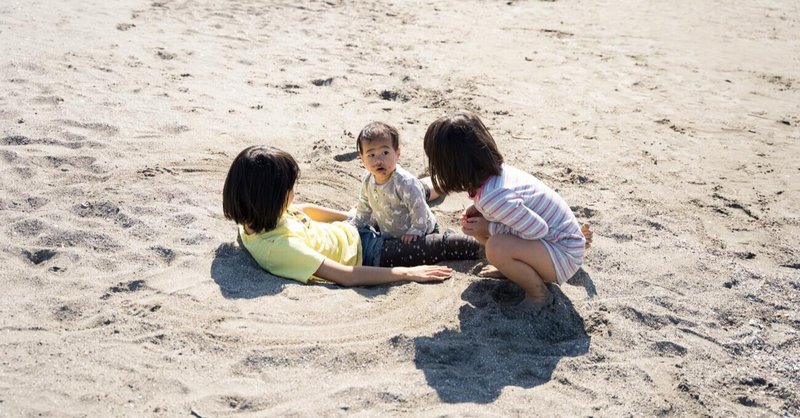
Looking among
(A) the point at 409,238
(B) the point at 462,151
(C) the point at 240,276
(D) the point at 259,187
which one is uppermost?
(B) the point at 462,151

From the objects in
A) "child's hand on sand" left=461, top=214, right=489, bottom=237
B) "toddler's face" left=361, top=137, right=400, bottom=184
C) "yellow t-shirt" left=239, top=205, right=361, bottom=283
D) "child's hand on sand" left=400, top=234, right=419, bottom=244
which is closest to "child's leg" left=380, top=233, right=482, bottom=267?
"child's hand on sand" left=400, top=234, right=419, bottom=244

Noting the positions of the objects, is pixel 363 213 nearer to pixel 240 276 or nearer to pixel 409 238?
pixel 409 238

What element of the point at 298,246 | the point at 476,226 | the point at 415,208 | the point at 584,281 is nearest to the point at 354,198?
the point at 415,208

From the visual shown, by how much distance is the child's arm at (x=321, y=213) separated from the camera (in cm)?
491

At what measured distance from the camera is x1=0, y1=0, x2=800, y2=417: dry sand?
3.41 meters

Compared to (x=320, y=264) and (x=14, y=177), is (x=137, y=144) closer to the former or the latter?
(x=14, y=177)

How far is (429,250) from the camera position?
459 cm

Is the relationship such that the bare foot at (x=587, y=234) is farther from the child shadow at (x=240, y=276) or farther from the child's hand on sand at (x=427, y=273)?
the child shadow at (x=240, y=276)

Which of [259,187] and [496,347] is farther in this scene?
[259,187]

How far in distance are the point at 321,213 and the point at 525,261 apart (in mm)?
1456

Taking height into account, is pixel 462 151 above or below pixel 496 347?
above

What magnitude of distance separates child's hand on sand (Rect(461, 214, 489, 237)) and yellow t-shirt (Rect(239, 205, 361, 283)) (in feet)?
2.18

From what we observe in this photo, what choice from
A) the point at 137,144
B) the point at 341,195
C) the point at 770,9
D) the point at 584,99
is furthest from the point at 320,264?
the point at 770,9

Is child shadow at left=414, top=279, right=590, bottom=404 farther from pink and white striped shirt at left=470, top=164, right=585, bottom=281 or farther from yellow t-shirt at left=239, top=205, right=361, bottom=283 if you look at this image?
yellow t-shirt at left=239, top=205, right=361, bottom=283
